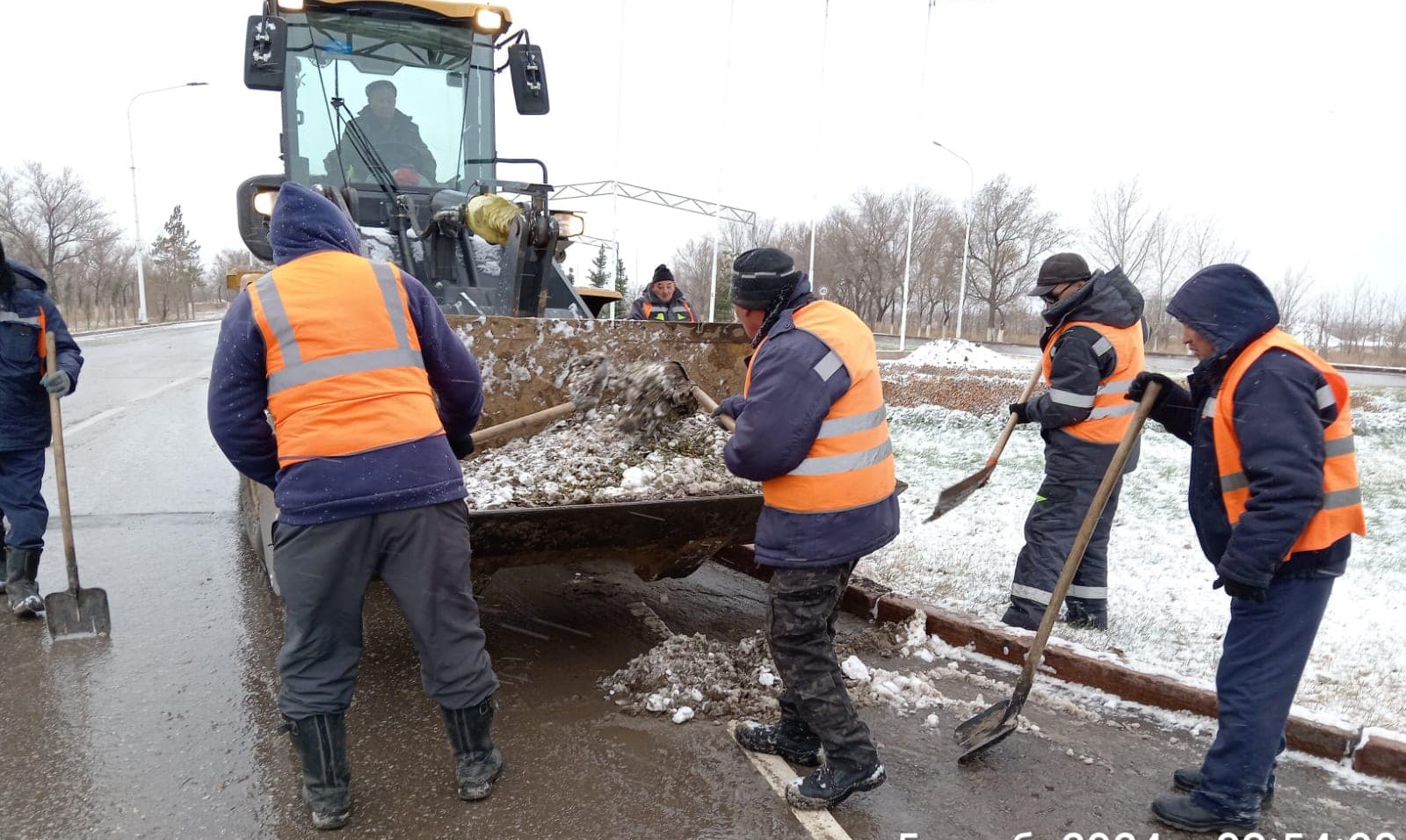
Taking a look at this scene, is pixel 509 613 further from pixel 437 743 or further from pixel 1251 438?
pixel 1251 438

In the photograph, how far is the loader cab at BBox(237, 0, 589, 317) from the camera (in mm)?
5262

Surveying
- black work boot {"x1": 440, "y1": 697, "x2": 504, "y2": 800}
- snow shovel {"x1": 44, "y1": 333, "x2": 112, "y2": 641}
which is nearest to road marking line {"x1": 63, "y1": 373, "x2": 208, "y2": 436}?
snow shovel {"x1": 44, "y1": 333, "x2": 112, "y2": 641}

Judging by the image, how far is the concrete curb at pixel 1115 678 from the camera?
287 centimetres

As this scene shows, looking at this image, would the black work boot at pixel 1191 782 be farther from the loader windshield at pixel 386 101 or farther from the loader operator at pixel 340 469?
the loader windshield at pixel 386 101

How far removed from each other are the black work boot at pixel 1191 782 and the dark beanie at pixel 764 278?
6.79 feet

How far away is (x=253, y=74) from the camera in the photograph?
532cm

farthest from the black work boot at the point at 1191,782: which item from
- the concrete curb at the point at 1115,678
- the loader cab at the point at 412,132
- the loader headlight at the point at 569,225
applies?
the loader headlight at the point at 569,225

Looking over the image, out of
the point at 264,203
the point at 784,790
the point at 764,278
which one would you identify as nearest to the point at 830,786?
the point at 784,790

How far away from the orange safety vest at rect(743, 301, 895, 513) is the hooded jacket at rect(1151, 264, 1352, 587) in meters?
0.97

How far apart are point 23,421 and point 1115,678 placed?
5.30m

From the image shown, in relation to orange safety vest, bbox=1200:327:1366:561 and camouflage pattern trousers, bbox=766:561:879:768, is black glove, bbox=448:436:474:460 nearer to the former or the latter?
camouflage pattern trousers, bbox=766:561:879:768

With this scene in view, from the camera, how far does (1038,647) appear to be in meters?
2.99

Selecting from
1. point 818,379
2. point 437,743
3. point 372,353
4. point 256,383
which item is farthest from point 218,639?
point 818,379

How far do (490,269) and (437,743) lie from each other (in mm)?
3376
